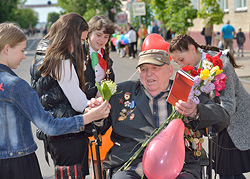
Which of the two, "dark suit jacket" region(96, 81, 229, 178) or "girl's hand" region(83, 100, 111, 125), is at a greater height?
"girl's hand" region(83, 100, 111, 125)

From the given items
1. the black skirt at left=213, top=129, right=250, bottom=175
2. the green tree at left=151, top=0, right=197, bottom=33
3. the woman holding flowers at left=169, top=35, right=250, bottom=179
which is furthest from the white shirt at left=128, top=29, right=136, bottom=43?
the black skirt at left=213, top=129, right=250, bottom=175

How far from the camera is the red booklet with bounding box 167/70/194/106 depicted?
3.32 metres

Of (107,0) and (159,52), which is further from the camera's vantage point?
(107,0)

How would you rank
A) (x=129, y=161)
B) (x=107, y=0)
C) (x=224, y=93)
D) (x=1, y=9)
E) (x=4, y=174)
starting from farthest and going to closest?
(x=1, y=9), (x=107, y=0), (x=224, y=93), (x=129, y=161), (x=4, y=174)

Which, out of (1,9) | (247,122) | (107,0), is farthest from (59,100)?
(1,9)

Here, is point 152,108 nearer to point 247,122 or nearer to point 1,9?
point 247,122

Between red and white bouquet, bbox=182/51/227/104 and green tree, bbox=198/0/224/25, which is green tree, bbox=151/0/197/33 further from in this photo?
red and white bouquet, bbox=182/51/227/104

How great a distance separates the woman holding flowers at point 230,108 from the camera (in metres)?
3.94

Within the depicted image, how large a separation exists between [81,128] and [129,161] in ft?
2.28

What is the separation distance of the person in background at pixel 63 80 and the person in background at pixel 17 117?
58cm

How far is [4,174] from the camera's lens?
A: 9.95ft

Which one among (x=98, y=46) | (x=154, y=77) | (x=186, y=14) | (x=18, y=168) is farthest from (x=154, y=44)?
(x=186, y=14)

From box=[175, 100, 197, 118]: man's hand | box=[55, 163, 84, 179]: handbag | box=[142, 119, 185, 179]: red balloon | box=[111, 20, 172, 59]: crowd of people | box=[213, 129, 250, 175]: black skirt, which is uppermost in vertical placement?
box=[175, 100, 197, 118]: man's hand

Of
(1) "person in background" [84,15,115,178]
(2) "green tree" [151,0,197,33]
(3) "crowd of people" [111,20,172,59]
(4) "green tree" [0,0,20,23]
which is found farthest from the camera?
(4) "green tree" [0,0,20,23]
